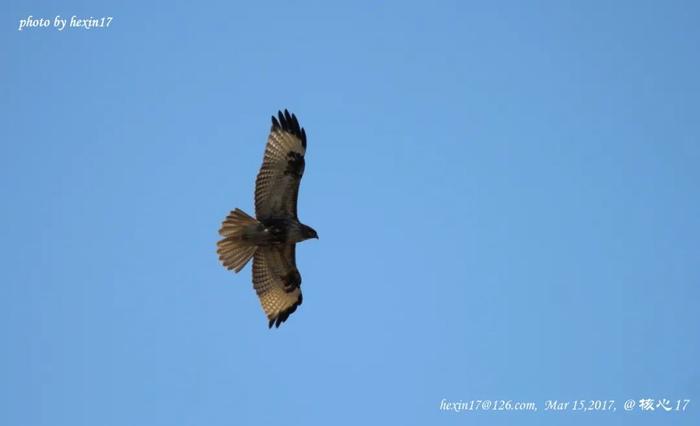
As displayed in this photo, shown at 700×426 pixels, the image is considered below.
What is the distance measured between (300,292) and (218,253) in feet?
6.50

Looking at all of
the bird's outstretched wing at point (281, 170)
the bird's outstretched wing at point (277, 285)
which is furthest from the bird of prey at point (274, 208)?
the bird's outstretched wing at point (277, 285)

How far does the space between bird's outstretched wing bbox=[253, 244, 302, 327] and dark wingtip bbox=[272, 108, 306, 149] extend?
6.06 ft

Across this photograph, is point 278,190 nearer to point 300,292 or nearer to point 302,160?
point 302,160

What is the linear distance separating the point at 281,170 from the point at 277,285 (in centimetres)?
215

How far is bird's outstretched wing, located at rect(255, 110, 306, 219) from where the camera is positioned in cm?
1515

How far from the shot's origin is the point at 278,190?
15203 mm

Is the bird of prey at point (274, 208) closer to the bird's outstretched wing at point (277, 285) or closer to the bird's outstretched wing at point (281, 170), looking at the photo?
the bird's outstretched wing at point (281, 170)

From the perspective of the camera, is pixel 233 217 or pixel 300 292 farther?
pixel 300 292

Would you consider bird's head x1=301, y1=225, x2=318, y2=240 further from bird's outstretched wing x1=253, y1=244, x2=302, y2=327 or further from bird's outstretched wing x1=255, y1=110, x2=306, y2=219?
bird's outstretched wing x1=253, y1=244, x2=302, y2=327

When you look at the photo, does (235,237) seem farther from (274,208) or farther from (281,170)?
(281,170)

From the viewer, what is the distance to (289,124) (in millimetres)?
15305

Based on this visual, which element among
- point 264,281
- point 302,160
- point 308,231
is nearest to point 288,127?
point 302,160

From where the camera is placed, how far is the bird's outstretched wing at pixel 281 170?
15.1 meters

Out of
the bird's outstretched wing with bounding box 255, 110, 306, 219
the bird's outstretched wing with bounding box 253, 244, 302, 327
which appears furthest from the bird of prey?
the bird's outstretched wing with bounding box 253, 244, 302, 327
